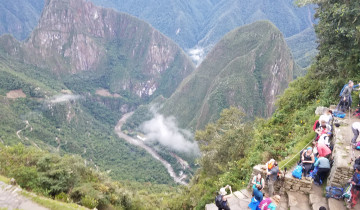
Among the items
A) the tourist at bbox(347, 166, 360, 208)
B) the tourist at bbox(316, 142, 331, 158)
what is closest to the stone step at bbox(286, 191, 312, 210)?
the tourist at bbox(347, 166, 360, 208)

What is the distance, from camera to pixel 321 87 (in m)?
16.8

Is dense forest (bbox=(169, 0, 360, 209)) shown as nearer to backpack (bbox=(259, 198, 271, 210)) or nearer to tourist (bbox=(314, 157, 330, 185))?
tourist (bbox=(314, 157, 330, 185))

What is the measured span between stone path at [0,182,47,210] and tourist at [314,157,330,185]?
11.9 meters

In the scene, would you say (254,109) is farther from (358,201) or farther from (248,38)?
(358,201)

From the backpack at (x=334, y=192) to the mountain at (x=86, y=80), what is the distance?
194 feet

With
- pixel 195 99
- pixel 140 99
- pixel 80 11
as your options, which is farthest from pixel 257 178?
pixel 80 11

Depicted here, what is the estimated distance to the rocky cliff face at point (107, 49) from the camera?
132500 mm

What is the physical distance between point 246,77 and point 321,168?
81.6 meters

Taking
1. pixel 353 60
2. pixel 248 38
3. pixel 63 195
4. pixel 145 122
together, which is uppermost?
pixel 248 38

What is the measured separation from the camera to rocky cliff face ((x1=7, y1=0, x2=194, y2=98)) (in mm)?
132500

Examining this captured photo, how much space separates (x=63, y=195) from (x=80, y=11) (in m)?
157

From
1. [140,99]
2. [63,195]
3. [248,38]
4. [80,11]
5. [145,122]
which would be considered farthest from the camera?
[140,99]

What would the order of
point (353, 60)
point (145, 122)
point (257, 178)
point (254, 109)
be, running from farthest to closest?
point (145, 122) < point (254, 109) < point (353, 60) < point (257, 178)

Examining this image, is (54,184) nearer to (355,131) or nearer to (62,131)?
(355,131)
